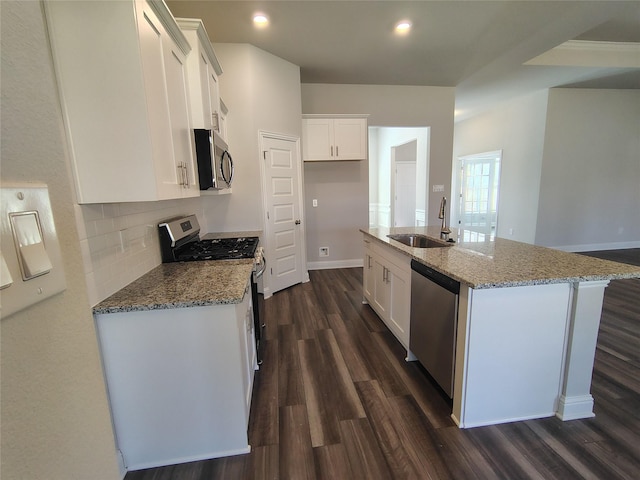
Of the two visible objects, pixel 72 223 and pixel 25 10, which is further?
pixel 72 223

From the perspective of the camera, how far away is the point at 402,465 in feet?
4.83

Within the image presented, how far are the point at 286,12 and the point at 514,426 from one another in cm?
356

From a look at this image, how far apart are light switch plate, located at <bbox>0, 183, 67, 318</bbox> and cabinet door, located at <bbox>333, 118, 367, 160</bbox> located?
4.10m

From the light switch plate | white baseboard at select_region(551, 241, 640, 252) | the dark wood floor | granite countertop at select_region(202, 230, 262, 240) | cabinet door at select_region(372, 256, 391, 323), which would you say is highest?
the light switch plate

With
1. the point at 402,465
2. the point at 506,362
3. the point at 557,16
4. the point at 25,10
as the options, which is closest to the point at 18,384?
the point at 25,10

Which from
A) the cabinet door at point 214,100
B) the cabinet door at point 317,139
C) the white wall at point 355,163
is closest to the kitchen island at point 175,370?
the cabinet door at point 214,100

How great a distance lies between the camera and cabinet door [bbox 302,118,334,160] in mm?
4180

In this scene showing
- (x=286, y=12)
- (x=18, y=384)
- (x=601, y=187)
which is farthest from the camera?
(x=601, y=187)

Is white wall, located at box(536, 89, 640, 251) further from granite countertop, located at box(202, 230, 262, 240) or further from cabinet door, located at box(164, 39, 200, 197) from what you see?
cabinet door, located at box(164, 39, 200, 197)

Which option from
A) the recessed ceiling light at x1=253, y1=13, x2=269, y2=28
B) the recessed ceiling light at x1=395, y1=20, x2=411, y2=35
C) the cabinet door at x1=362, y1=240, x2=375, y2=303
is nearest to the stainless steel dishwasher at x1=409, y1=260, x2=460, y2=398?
the cabinet door at x1=362, y1=240, x2=375, y2=303

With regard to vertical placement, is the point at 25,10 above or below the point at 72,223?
above

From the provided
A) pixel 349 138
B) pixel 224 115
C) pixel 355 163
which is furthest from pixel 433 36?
pixel 224 115

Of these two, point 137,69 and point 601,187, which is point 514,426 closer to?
point 137,69

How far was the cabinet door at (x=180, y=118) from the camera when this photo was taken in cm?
155
